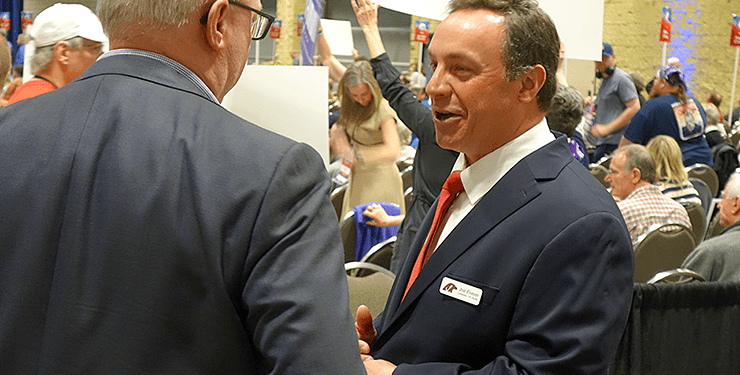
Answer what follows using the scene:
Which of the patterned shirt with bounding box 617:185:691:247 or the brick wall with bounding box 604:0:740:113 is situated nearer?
the patterned shirt with bounding box 617:185:691:247

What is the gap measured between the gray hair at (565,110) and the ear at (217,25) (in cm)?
197

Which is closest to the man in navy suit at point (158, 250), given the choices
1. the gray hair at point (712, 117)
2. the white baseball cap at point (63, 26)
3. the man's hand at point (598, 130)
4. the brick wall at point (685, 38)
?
the white baseball cap at point (63, 26)

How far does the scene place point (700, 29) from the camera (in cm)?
1410

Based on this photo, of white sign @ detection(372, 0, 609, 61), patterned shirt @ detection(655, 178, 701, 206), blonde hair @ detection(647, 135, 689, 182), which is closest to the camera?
white sign @ detection(372, 0, 609, 61)

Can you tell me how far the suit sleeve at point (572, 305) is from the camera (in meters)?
1.10


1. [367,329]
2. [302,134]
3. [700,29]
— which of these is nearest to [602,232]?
[367,329]

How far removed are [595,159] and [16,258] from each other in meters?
7.43

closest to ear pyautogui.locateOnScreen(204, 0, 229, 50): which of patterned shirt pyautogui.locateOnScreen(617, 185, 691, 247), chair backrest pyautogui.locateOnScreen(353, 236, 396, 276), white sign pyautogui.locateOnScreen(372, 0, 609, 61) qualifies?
white sign pyautogui.locateOnScreen(372, 0, 609, 61)

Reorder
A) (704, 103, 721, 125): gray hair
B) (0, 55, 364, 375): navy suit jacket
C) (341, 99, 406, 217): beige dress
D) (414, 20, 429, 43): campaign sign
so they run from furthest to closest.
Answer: (414, 20, 429, 43): campaign sign, (704, 103, 721, 125): gray hair, (341, 99, 406, 217): beige dress, (0, 55, 364, 375): navy suit jacket

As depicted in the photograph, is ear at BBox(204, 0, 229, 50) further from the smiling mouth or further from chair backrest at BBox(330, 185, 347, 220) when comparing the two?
chair backrest at BBox(330, 185, 347, 220)

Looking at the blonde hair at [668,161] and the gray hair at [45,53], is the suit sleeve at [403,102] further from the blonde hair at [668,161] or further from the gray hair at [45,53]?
the blonde hair at [668,161]

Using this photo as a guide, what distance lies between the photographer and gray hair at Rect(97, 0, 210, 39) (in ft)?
2.95

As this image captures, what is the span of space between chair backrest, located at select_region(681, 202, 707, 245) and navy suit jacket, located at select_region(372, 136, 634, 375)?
317cm

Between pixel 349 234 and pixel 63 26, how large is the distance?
Result: 5.61 feet
